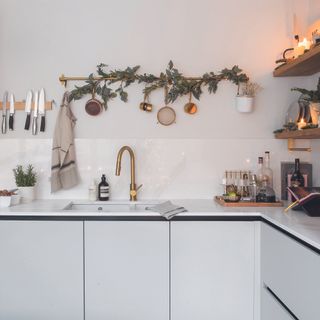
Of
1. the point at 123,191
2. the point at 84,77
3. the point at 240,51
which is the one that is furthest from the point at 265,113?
the point at 84,77

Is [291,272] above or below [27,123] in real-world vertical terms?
below

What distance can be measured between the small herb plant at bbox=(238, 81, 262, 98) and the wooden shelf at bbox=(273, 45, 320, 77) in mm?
150

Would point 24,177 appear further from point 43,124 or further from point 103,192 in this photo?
point 103,192

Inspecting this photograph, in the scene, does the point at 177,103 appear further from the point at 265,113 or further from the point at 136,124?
the point at 265,113

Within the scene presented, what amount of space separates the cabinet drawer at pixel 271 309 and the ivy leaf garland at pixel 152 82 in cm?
134

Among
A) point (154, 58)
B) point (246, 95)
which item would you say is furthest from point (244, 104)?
point (154, 58)

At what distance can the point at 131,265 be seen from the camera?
187cm

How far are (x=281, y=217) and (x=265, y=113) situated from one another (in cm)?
94

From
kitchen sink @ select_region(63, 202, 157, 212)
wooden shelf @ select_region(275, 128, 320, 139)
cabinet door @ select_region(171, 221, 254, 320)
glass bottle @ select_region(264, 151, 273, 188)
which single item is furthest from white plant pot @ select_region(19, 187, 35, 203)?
wooden shelf @ select_region(275, 128, 320, 139)

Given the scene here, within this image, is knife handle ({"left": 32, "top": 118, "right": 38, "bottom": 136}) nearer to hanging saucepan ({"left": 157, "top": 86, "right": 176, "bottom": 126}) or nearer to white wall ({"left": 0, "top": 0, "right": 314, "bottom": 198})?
white wall ({"left": 0, "top": 0, "right": 314, "bottom": 198})

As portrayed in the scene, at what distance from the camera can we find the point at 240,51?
2428 millimetres

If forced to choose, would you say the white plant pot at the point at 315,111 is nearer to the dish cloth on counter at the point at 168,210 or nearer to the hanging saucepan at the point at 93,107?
the dish cloth on counter at the point at 168,210

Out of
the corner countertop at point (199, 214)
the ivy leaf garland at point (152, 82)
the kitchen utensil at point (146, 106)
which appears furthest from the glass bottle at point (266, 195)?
the kitchen utensil at point (146, 106)

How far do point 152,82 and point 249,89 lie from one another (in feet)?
2.26
